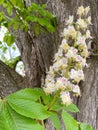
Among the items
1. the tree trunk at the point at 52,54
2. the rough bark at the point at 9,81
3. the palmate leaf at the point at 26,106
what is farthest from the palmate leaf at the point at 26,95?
the rough bark at the point at 9,81

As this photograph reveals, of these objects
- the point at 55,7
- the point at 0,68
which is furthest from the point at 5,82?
the point at 55,7

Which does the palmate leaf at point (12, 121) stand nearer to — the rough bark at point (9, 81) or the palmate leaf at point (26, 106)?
the palmate leaf at point (26, 106)

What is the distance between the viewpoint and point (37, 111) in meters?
0.65

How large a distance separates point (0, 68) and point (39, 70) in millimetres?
278

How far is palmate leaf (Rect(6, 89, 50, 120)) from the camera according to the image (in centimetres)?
63

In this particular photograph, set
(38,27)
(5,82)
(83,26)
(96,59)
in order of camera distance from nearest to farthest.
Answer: (83,26) → (96,59) → (38,27) → (5,82)

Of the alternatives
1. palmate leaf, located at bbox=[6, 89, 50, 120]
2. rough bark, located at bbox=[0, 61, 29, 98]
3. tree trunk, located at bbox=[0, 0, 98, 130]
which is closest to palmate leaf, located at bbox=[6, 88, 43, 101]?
palmate leaf, located at bbox=[6, 89, 50, 120]

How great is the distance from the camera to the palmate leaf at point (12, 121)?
2.04ft

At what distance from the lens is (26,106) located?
0.64 m

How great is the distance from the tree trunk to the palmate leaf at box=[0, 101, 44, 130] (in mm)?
730

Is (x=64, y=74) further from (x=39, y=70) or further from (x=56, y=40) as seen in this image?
(x=39, y=70)

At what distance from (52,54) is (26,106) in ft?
3.31

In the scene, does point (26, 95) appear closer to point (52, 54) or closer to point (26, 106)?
point (26, 106)

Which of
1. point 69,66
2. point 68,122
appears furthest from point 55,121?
point 69,66
